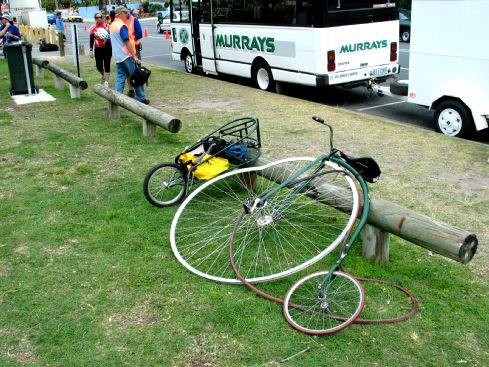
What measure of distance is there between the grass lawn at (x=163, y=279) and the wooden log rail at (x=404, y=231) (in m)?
0.19

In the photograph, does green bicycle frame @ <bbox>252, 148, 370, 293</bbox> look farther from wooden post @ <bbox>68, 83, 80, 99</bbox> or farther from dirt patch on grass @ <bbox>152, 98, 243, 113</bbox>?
wooden post @ <bbox>68, 83, 80, 99</bbox>

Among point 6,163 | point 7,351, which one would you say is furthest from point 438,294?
point 6,163

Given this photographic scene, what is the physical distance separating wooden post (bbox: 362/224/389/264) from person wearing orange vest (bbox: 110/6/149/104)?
688cm

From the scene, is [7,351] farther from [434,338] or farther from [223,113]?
[223,113]

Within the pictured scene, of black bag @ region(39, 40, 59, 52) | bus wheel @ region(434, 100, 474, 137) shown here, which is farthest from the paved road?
black bag @ region(39, 40, 59, 52)

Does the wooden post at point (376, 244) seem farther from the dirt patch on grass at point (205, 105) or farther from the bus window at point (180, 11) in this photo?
the bus window at point (180, 11)

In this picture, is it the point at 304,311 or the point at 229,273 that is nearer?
the point at 304,311

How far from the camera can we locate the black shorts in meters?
12.4

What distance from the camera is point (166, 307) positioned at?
385 centimetres

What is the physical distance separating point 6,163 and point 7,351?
4.41 meters

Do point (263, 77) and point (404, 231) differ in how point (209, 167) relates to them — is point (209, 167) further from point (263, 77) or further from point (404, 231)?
point (263, 77)

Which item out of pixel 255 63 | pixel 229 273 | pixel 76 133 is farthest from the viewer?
pixel 255 63

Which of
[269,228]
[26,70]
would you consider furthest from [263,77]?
[269,228]

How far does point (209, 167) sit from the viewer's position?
5348 millimetres
